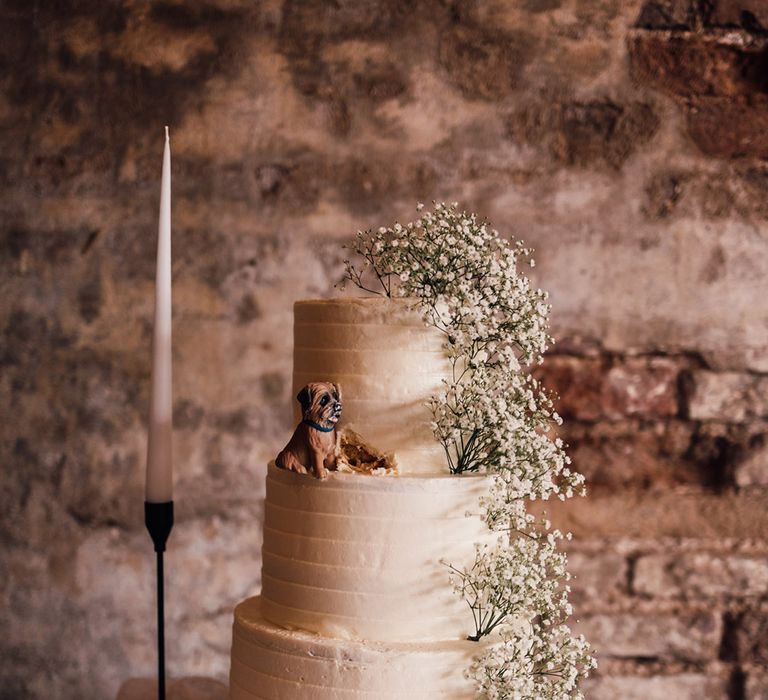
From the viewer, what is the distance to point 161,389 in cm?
164

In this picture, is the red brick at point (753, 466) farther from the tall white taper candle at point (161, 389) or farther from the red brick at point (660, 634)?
the tall white taper candle at point (161, 389)

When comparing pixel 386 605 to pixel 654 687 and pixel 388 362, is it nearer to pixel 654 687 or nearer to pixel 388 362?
pixel 388 362

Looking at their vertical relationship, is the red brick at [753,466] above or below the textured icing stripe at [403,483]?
below

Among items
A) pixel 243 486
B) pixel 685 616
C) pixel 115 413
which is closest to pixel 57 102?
pixel 115 413

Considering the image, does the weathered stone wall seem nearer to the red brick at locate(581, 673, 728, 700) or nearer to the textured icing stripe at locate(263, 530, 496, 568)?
the red brick at locate(581, 673, 728, 700)

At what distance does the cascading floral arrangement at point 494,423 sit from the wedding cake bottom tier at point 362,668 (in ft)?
0.14

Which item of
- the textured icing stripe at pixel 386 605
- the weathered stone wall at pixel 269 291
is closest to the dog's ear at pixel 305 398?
the textured icing stripe at pixel 386 605

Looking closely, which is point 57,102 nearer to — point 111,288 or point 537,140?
point 111,288

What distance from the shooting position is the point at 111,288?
2.49 m

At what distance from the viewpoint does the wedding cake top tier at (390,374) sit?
4.94ft

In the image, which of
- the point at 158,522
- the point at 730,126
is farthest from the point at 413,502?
the point at 730,126

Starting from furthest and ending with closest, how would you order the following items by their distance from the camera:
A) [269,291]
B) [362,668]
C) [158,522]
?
[269,291], [158,522], [362,668]

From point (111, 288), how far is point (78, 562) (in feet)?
2.31

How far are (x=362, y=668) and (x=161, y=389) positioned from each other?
57 cm
